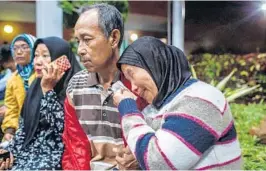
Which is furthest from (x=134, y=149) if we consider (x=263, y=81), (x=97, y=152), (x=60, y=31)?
(x=263, y=81)

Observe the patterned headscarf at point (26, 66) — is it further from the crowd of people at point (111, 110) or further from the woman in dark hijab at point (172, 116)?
the woman in dark hijab at point (172, 116)

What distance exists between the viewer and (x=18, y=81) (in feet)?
8.34

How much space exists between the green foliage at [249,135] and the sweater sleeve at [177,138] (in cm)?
111

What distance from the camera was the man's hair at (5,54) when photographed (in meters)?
2.60

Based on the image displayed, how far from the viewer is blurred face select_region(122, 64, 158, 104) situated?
1374 millimetres

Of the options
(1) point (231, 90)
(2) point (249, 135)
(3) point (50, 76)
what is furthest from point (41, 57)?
(1) point (231, 90)

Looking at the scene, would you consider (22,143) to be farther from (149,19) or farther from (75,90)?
(149,19)

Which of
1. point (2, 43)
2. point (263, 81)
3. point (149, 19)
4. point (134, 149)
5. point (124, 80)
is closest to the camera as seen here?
point (134, 149)

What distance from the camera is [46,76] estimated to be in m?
1.88

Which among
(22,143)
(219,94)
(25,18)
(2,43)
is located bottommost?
(22,143)

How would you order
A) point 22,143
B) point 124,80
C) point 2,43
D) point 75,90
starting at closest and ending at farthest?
point 124,80 → point 75,90 → point 22,143 → point 2,43

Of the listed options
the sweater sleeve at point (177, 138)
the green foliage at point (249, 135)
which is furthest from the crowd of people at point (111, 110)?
the green foliage at point (249, 135)

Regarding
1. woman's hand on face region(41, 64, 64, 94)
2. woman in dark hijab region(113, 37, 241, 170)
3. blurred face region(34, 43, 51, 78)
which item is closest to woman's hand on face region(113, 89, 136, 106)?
woman in dark hijab region(113, 37, 241, 170)

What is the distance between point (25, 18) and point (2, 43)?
22 cm
